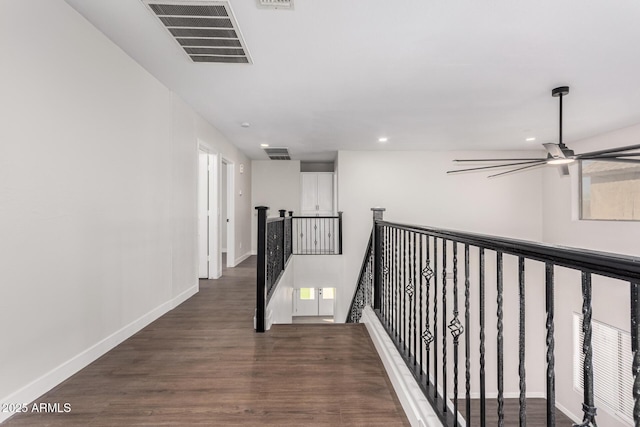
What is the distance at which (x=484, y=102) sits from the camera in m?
4.08

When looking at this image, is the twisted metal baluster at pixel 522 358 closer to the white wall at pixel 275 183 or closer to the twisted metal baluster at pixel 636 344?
the twisted metal baluster at pixel 636 344

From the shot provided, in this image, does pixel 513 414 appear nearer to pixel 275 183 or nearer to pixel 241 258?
pixel 241 258

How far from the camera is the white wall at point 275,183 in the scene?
8766 mm

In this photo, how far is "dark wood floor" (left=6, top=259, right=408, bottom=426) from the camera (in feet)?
6.13

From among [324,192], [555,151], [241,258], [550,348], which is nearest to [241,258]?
[241,258]

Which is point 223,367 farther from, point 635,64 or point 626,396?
point 626,396

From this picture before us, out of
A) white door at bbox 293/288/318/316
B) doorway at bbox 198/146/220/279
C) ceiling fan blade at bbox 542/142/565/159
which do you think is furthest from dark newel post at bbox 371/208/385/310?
white door at bbox 293/288/318/316

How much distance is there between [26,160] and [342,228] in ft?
19.2

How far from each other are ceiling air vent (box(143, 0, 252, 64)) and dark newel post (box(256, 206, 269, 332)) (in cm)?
138

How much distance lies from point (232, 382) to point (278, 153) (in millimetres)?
5959

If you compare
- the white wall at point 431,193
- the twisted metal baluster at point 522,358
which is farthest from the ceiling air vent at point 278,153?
the twisted metal baluster at point 522,358

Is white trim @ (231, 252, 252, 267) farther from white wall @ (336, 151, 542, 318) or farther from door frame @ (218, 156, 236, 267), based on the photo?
white wall @ (336, 151, 542, 318)

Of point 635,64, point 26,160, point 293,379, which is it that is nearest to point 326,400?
point 293,379

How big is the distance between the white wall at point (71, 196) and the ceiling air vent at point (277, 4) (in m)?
1.35
